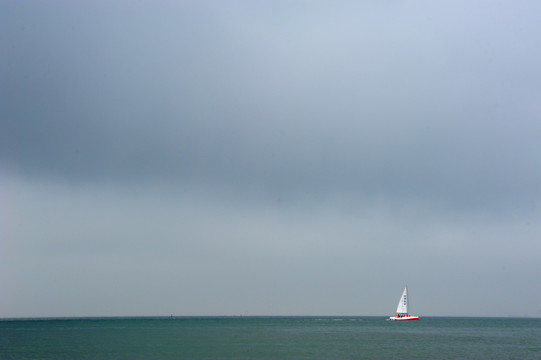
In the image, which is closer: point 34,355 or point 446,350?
point 34,355

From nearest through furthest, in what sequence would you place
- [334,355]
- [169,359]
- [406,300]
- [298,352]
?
[169,359] → [334,355] → [298,352] → [406,300]

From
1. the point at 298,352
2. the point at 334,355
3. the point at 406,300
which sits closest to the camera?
the point at 334,355

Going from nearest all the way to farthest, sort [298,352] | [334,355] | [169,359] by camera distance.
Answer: [169,359]
[334,355]
[298,352]

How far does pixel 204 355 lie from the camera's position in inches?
2753

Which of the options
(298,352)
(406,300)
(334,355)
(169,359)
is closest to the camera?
(169,359)

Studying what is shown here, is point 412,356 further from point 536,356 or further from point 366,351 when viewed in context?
point 536,356

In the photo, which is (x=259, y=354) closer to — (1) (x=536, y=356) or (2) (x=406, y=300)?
(1) (x=536, y=356)

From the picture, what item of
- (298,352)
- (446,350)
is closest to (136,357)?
(298,352)

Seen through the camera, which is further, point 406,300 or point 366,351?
point 406,300

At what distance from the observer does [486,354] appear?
72562 mm

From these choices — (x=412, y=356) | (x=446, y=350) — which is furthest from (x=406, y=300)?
(x=412, y=356)

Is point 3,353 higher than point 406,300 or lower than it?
lower

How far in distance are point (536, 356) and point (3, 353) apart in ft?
245

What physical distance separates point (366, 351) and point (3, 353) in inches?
2061
